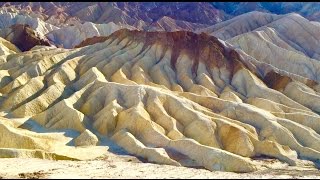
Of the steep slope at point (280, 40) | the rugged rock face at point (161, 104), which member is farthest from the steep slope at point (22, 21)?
the rugged rock face at point (161, 104)

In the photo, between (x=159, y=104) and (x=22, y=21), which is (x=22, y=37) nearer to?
(x=22, y=21)

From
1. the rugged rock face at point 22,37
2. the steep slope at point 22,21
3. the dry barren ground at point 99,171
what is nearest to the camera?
the dry barren ground at point 99,171

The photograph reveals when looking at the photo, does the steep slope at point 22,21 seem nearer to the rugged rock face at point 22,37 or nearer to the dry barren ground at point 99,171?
the rugged rock face at point 22,37

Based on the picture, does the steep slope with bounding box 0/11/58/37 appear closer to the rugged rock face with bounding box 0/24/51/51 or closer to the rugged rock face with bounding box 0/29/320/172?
the rugged rock face with bounding box 0/24/51/51

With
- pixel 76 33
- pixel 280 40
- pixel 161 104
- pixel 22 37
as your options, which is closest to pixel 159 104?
pixel 161 104

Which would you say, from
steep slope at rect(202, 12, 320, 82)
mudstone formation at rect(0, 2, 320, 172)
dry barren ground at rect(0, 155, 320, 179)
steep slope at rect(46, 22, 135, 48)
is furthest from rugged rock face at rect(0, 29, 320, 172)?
steep slope at rect(46, 22, 135, 48)

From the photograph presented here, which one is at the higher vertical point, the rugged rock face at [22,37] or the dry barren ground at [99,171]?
the dry barren ground at [99,171]

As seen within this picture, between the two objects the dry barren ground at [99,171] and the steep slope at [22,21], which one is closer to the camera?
the dry barren ground at [99,171]
